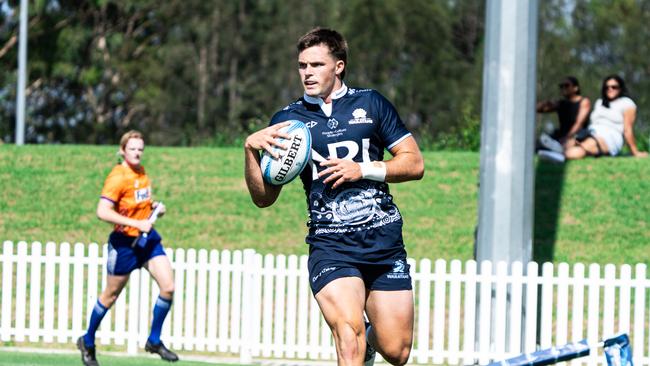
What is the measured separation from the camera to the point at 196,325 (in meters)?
12.5

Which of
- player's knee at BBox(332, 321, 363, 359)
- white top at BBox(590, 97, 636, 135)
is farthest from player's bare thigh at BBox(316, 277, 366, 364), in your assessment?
white top at BBox(590, 97, 636, 135)

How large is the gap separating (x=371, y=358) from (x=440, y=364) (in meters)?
5.48

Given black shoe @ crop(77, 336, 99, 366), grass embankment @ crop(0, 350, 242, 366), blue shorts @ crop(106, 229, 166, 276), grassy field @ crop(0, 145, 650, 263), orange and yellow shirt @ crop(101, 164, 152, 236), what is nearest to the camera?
orange and yellow shirt @ crop(101, 164, 152, 236)

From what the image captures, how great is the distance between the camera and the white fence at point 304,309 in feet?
37.8

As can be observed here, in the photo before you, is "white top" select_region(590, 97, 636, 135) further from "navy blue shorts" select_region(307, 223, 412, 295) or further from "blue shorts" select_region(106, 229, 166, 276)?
"navy blue shorts" select_region(307, 223, 412, 295)

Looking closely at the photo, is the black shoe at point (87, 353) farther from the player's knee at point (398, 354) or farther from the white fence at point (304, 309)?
the player's knee at point (398, 354)

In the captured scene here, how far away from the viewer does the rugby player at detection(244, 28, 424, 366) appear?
6285mm

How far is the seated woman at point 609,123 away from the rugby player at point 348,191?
9.79 meters

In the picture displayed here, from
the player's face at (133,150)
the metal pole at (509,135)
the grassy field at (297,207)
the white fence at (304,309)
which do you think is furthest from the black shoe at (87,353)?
the grassy field at (297,207)

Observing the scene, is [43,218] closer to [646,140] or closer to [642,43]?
[646,140]

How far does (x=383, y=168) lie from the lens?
6277 millimetres

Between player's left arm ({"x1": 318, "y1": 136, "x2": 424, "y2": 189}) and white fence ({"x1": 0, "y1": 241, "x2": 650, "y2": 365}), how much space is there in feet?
17.1

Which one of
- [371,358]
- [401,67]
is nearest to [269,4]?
[401,67]

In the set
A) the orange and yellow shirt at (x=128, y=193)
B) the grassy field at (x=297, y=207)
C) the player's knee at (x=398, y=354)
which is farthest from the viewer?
the grassy field at (x=297, y=207)
